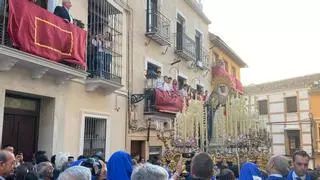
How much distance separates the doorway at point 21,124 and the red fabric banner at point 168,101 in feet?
13.5

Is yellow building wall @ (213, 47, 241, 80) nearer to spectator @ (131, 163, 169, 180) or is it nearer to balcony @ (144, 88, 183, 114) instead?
balcony @ (144, 88, 183, 114)

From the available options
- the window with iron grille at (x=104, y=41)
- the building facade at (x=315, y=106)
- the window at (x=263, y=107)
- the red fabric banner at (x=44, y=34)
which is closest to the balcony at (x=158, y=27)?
the window with iron grille at (x=104, y=41)

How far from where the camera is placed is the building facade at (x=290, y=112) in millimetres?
29359

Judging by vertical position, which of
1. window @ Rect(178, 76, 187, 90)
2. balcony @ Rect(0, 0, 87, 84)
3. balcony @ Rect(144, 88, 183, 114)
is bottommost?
balcony @ Rect(144, 88, 183, 114)

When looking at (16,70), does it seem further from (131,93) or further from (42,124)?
(131,93)

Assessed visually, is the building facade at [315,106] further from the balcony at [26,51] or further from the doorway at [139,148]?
the balcony at [26,51]

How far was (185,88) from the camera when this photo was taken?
47.9 feet

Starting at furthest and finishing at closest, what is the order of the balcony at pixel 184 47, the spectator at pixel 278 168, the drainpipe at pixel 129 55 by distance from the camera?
the balcony at pixel 184 47 < the drainpipe at pixel 129 55 < the spectator at pixel 278 168

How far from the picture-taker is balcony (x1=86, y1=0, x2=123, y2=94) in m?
9.80

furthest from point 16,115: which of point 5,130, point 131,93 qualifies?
point 131,93

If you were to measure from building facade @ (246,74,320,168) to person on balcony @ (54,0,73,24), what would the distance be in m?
21.9

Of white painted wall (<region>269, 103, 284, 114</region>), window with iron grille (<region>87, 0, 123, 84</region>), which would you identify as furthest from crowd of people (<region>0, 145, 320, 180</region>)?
white painted wall (<region>269, 103, 284, 114</region>)

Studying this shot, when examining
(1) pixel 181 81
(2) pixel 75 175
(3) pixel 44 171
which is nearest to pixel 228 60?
(1) pixel 181 81

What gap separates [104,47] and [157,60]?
367 centimetres
